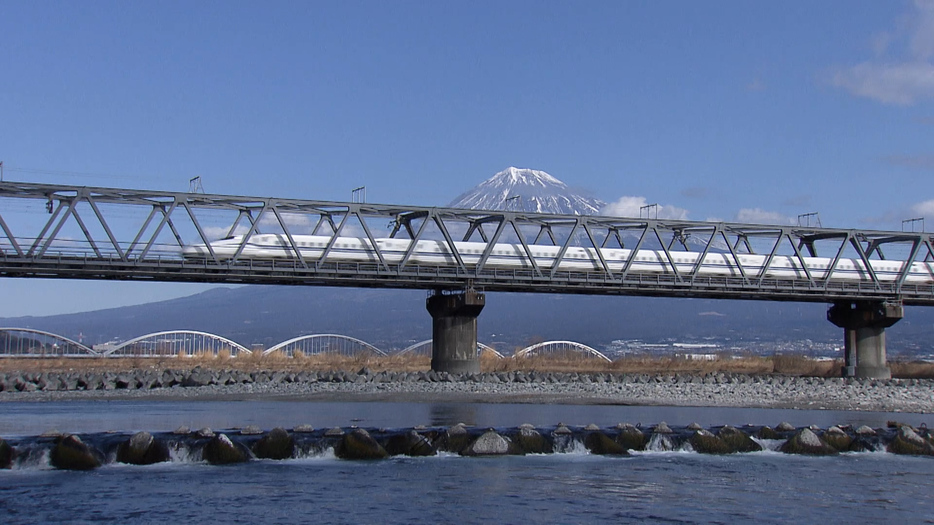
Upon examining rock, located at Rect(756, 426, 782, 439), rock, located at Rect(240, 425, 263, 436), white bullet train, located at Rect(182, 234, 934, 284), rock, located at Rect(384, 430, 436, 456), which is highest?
white bullet train, located at Rect(182, 234, 934, 284)

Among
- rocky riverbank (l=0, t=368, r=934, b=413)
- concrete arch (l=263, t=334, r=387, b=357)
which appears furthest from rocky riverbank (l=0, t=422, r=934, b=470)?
concrete arch (l=263, t=334, r=387, b=357)

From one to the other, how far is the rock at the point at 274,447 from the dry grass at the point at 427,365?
43230 mm

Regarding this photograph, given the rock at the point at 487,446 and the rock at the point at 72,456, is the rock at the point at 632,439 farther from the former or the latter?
the rock at the point at 72,456

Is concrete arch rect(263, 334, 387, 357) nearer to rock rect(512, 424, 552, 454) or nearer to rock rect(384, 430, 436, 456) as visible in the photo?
rock rect(384, 430, 436, 456)

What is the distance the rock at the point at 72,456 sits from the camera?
75.2 ft

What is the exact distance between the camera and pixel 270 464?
2375 centimetres

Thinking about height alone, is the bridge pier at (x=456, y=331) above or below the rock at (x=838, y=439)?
above

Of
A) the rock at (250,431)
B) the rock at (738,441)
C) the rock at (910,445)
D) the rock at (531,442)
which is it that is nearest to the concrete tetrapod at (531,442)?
the rock at (531,442)

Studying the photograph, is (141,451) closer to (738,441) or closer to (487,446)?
(487,446)

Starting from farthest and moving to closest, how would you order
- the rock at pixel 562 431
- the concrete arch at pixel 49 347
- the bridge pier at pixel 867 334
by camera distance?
the concrete arch at pixel 49 347, the bridge pier at pixel 867 334, the rock at pixel 562 431

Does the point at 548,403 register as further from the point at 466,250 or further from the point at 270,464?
the point at 466,250

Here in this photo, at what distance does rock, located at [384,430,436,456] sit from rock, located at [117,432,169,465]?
18.1 ft

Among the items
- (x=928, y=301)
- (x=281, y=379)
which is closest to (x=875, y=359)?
(x=928, y=301)

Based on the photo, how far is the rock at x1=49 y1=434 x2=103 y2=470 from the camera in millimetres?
22922
